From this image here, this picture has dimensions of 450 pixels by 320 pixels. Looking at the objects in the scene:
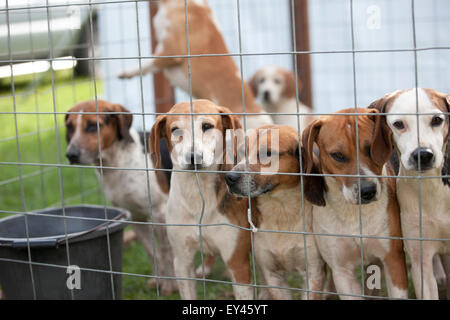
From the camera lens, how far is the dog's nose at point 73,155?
3754mm

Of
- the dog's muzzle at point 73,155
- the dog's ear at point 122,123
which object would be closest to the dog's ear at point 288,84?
the dog's ear at point 122,123

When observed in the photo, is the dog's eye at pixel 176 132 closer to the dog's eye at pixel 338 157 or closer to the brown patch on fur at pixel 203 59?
the dog's eye at pixel 338 157

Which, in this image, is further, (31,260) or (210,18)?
(210,18)

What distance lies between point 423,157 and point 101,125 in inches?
84.0

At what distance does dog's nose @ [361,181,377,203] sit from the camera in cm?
260

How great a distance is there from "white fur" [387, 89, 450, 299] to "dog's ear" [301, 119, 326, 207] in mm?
362

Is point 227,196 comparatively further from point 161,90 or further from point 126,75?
point 161,90

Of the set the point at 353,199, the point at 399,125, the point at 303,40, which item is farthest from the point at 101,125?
the point at 303,40

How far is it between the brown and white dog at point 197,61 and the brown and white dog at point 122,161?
42.2 inches
